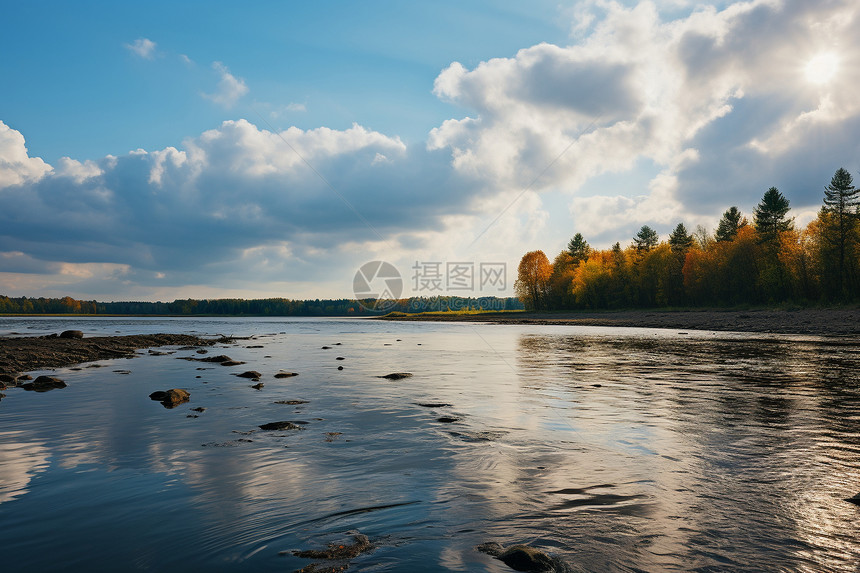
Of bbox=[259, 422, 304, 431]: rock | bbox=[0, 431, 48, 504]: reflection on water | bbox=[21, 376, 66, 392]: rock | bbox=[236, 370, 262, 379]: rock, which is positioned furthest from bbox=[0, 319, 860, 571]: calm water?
bbox=[236, 370, 262, 379]: rock

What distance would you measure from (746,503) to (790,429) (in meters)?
6.63

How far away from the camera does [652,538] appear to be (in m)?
6.49

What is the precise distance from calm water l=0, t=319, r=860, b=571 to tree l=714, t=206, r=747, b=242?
3952 inches

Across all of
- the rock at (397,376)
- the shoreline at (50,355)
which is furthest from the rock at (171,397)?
the shoreline at (50,355)

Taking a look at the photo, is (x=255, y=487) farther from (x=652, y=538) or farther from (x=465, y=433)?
(x=652, y=538)

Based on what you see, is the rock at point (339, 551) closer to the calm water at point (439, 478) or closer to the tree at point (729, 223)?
the calm water at point (439, 478)

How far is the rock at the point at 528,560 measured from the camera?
564 centimetres

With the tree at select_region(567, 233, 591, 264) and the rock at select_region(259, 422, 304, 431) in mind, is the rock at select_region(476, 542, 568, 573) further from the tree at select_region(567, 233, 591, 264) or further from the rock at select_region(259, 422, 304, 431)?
the tree at select_region(567, 233, 591, 264)

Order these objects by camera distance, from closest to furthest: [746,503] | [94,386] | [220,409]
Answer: [746,503] → [220,409] → [94,386]

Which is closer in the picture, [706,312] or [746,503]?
[746,503]

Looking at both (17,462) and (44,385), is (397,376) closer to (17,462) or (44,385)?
(44,385)

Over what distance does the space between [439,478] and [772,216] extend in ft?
326

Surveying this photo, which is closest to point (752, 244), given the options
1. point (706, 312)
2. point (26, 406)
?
point (706, 312)

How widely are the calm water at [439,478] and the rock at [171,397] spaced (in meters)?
0.45
